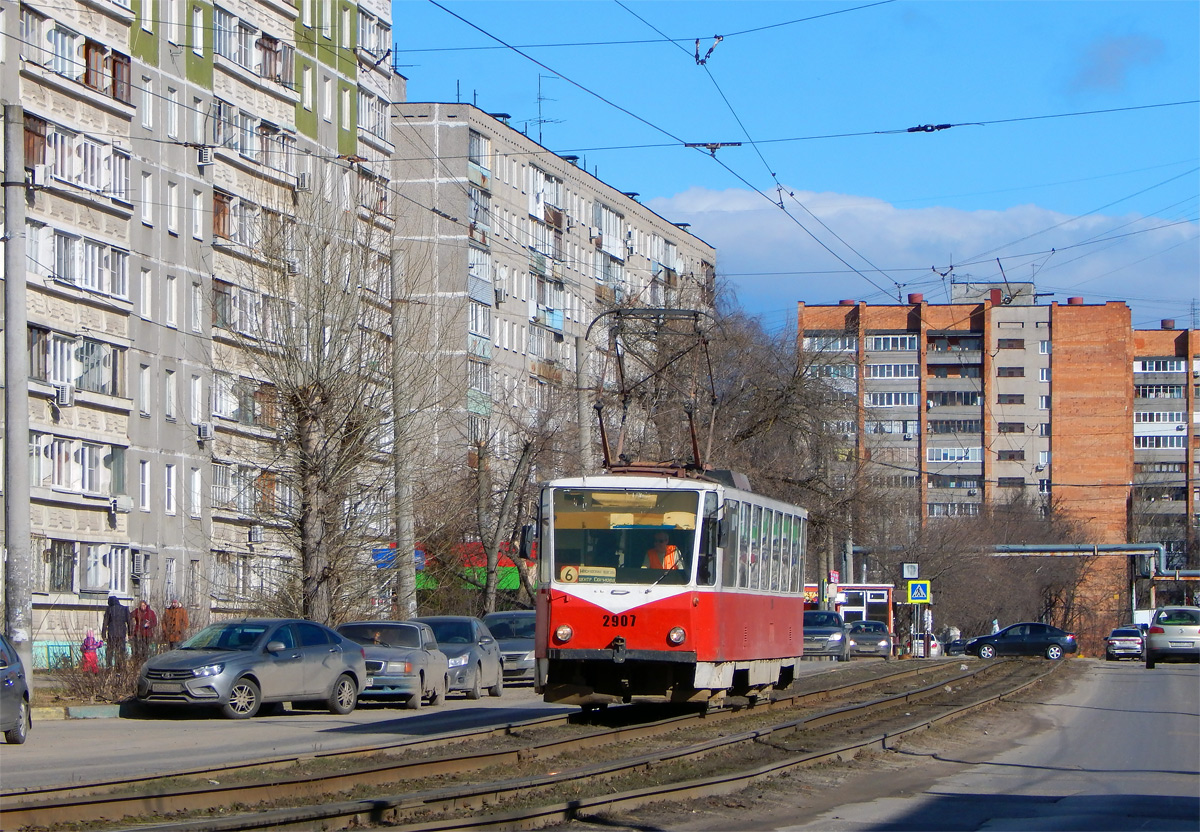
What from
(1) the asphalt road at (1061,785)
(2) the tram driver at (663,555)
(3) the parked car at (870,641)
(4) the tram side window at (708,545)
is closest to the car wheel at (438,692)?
(2) the tram driver at (663,555)

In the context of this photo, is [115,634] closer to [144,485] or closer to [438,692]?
[438,692]

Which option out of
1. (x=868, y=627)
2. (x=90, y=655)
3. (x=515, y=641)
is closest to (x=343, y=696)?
(x=90, y=655)

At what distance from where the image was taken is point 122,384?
40.3m

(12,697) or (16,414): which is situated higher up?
(16,414)

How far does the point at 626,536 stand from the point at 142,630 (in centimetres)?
959

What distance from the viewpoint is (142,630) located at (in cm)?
2423

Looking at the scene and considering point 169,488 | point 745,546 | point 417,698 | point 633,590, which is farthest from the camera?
point 169,488

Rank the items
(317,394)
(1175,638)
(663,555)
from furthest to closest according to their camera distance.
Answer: (1175,638) → (317,394) → (663,555)

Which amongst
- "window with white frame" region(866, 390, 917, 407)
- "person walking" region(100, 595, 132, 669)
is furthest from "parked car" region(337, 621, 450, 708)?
"window with white frame" region(866, 390, 917, 407)

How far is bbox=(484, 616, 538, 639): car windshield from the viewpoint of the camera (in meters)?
32.1

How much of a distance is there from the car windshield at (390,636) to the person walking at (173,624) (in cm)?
277

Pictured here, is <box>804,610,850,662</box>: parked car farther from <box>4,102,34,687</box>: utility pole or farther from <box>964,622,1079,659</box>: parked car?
<box>4,102,34,687</box>: utility pole

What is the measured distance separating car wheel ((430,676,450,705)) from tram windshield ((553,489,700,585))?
6908mm

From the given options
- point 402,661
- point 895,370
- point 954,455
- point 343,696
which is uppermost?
point 895,370
